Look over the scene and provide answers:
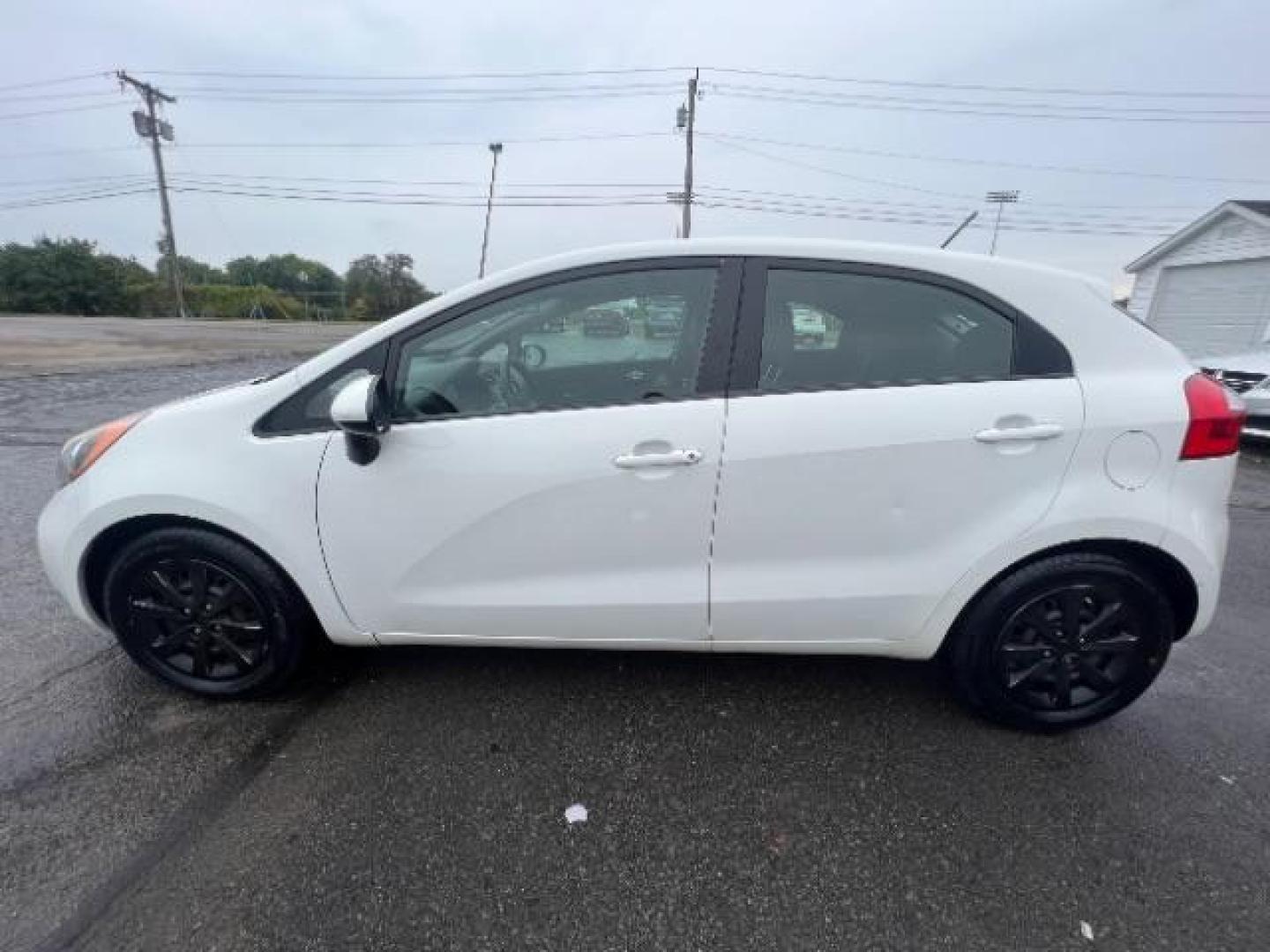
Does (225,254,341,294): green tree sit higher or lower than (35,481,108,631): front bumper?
higher

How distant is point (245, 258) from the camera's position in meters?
77.6

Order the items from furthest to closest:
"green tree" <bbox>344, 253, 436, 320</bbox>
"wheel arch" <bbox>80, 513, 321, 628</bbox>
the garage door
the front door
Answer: "green tree" <bbox>344, 253, 436, 320</bbox> < the garage door < "wheel arch" <bbox>80, 513, 321, 628</bbox> < the front door

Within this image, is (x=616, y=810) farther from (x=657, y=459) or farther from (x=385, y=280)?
(x=385, y=280)

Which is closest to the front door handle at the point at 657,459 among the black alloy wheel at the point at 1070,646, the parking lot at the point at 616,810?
the parking lot at the point at 616,810

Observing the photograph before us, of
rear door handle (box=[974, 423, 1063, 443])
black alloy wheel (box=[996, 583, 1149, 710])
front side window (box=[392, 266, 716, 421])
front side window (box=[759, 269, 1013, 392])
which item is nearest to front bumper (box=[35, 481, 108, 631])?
front side window (box=[392, 266, 716, 421])

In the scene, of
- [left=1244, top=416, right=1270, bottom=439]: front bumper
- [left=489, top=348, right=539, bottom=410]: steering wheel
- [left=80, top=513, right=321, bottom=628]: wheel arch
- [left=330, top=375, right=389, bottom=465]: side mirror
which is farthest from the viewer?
[left=1244, top=416, right=1270, bottom=439]: front bumper

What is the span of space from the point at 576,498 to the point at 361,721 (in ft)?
3.80

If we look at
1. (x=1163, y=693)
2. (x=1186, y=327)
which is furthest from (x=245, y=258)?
(x=1163, y=693)

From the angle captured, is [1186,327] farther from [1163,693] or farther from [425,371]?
[425,371]

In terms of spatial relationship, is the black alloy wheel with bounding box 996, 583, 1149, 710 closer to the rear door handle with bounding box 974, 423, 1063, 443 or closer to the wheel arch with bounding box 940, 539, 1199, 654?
the wheel arch with bounding box 940, 539, 1199, 654

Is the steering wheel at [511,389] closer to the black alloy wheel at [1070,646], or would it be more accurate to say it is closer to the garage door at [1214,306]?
the black alloy wheel at [1070,646]

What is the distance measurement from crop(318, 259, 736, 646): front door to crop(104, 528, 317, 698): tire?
29 cm

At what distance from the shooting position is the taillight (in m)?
2.00

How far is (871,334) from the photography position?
2111 mm
